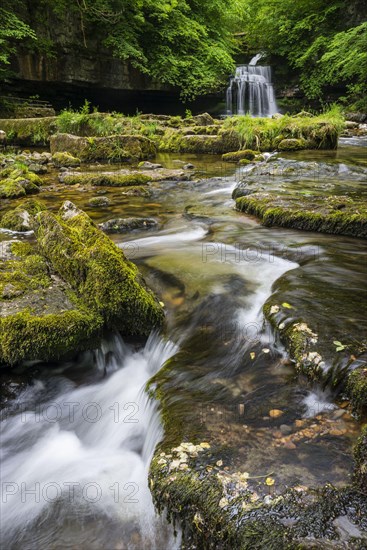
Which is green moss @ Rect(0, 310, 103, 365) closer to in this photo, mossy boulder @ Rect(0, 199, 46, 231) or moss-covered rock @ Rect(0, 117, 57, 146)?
mossy boulder @ Rect(0, 199, 46, 231)

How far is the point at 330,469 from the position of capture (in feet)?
6.09

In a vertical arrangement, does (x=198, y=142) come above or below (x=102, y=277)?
above

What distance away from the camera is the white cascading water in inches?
977

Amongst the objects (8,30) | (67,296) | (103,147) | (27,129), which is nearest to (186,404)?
(67,296)

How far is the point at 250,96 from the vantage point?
25422 mm

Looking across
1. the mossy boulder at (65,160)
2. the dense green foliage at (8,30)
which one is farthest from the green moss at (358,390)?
the dense green foliage at (8,30)

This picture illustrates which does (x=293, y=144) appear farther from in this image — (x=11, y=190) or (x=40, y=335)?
(x=40, y=335)

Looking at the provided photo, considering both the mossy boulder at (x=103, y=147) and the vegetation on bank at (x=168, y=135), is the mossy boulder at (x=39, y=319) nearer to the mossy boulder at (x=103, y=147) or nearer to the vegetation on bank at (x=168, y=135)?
the mossy boulder at (x=103, y=147)

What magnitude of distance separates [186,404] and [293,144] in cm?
1184

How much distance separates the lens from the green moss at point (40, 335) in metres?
2.79

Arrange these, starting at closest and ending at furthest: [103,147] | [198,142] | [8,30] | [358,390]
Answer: [358,390] < [103,147] < [198,142] < [8,30]

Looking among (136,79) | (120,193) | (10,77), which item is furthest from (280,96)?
(120,193)

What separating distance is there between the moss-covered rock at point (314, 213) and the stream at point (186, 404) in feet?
1.15

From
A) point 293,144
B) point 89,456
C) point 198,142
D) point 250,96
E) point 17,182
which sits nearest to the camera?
point 89,456
